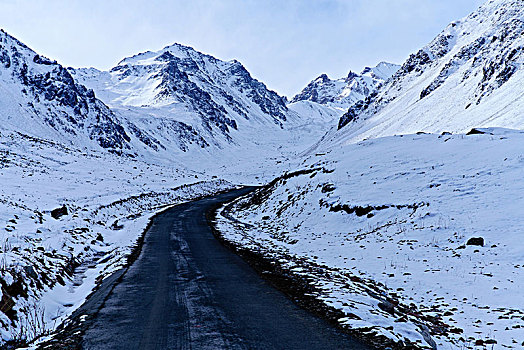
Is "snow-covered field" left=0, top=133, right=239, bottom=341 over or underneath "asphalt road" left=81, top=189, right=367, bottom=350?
over

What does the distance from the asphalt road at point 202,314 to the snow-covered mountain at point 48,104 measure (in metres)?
77.1

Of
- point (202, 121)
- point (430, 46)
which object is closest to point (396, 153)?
point (430, 46)

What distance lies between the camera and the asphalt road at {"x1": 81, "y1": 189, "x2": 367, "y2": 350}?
570cm

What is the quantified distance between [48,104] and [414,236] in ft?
340

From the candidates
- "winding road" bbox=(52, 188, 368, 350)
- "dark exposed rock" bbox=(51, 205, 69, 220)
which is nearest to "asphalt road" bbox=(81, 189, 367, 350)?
"winding road" bbox=(52, 188, 368, 350)

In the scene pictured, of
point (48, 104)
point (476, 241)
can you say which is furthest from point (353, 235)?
point (48, 104)

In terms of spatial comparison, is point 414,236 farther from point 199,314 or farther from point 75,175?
point 75,175

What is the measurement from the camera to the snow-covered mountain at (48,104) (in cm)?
7912

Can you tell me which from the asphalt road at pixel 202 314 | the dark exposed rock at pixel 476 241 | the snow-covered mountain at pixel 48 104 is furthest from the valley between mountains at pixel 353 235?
Answer: the snow-covered mountain at pixel 48 104

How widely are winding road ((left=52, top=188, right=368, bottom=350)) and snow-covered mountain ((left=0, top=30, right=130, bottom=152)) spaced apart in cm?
7713

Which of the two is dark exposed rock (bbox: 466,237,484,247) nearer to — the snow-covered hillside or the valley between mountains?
the valley between mountains

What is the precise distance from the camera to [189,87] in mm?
195000

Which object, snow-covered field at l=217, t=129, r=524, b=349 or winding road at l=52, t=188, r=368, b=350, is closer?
winding road at l=52, t=188, r=368, b=350

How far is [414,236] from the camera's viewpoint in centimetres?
1325
